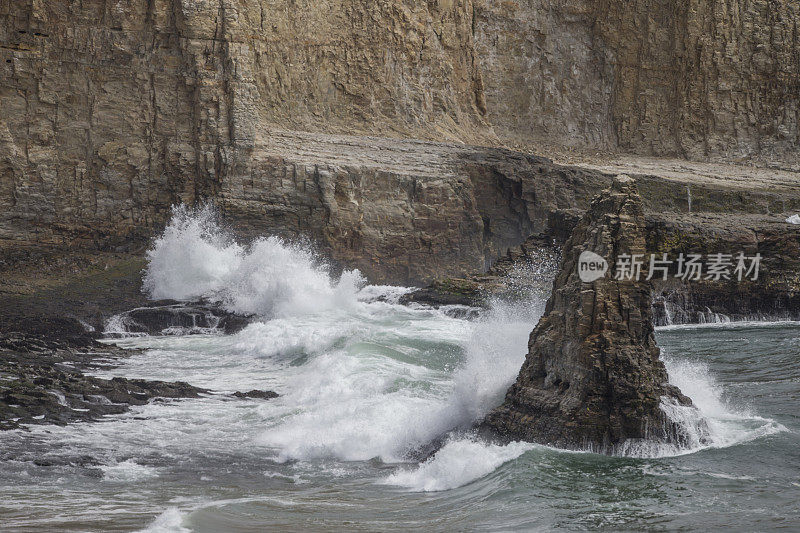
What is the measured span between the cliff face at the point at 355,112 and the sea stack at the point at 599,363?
18.7 metres

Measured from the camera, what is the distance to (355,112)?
37531 mm

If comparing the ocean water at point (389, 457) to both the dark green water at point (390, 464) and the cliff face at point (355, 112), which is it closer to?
the dark green water at point (390, 464)

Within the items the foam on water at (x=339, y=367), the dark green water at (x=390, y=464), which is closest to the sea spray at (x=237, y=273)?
the foam on water at (x=339, y=367)

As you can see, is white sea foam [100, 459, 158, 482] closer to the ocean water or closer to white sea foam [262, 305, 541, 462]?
the ocean water

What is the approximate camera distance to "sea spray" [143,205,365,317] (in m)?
25.9

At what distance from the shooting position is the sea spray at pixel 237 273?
84.8 feet

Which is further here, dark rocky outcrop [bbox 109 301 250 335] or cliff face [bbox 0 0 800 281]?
cliff face [bbox 0 0 800 281]

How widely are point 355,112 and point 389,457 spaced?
2799 centimetres

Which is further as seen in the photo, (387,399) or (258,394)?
(258,394)

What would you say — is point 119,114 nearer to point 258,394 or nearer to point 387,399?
point 258,394

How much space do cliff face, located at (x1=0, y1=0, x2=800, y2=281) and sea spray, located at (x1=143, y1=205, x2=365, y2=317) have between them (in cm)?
103
